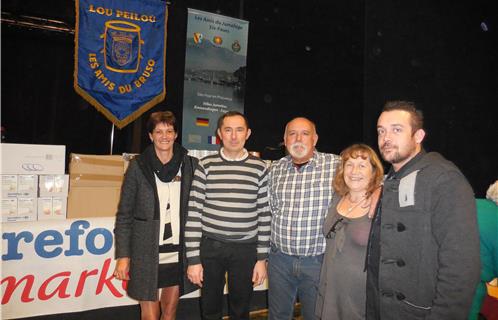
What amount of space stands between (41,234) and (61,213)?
1.08 feet

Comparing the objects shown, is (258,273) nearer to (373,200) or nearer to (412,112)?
(373,200)

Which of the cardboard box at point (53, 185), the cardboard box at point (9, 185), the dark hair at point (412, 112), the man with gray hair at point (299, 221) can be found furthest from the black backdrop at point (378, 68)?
the dark hair at point (412, 112)

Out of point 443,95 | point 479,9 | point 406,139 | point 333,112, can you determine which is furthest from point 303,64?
point 406,139

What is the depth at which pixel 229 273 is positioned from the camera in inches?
89.5

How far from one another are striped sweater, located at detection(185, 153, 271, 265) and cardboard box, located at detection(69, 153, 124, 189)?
61.8 inches

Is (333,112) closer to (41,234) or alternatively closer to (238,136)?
(238,136)

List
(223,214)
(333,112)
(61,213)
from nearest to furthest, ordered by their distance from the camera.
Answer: (223,214) → (61,213) → (333,112)

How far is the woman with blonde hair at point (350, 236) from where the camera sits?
1.74 m

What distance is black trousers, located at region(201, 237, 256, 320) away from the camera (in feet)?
7.30

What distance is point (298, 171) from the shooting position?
2.34 meters

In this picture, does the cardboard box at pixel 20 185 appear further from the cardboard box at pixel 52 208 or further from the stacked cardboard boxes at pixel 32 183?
the cardboard box at pixel 52 208

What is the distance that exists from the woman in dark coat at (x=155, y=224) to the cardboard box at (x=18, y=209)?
1.27 m

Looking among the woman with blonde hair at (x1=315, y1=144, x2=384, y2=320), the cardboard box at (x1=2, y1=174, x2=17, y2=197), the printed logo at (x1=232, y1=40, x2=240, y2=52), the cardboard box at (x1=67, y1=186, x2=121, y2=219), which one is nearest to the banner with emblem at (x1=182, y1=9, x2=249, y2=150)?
the printed logo at (x1=232, y1=40, x2=240, y2=52)

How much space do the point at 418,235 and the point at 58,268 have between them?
9.40 ft
